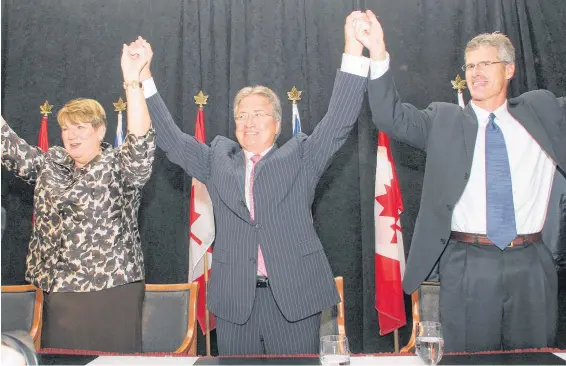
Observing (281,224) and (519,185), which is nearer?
(281,224)

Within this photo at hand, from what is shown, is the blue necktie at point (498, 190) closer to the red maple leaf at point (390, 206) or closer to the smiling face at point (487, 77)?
the smiling face at point (487, 77)

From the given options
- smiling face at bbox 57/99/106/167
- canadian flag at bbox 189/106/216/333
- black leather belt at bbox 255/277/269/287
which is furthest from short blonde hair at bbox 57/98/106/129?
canadian flag at bbox 189/106/216/333

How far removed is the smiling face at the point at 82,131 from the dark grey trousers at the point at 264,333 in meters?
0.91

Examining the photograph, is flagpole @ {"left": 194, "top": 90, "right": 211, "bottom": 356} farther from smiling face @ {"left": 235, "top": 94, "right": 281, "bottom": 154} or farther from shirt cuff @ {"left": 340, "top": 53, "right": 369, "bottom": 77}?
shirt cuff @ {"left": 340, "top": 53, "right": 369, "bottom": 77}

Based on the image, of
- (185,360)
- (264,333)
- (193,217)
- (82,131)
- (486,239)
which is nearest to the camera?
(185,360)

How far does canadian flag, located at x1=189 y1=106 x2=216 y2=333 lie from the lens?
3.50 metres

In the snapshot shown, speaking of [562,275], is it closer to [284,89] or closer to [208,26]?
[284,89]

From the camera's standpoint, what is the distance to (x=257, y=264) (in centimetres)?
206

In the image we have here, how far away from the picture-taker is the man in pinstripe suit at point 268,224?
2.04 metres

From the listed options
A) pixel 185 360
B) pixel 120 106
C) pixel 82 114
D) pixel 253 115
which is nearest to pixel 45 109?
pixel 120 106

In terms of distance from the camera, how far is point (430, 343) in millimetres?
1307

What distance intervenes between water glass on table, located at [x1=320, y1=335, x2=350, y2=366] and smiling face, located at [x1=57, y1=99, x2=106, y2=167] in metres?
1.49

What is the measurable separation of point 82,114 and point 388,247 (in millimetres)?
1912

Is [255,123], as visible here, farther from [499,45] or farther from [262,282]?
[499,45]
